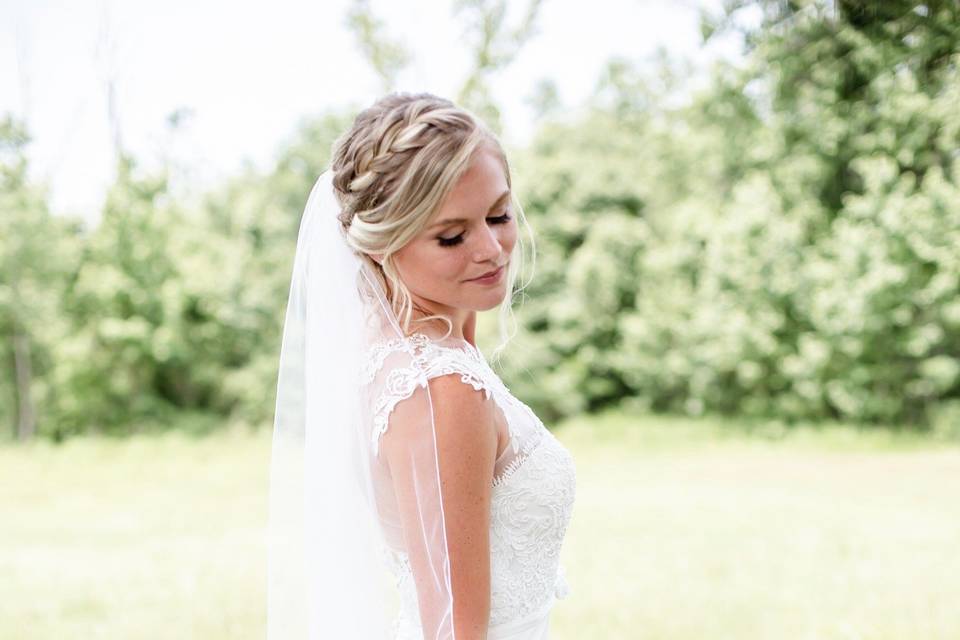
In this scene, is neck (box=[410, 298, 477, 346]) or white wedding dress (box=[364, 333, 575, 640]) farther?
neck (box=[410, 298, 477, 346])

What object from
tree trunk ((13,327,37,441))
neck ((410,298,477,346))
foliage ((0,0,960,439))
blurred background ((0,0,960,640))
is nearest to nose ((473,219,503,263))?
neck ((410,298,477,346))

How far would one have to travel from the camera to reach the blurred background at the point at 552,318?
22.1 feet

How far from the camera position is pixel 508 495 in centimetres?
150

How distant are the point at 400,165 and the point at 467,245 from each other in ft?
0.57

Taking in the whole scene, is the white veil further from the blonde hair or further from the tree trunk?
the tree trunk

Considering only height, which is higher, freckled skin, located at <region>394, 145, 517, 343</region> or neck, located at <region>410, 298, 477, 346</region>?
freckled skin, located at <region>394, 145, 517, 343</region>

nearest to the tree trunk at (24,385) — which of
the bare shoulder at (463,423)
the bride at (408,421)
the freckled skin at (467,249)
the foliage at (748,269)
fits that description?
the foliage at (748,269)

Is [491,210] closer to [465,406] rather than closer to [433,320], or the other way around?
[433,320]

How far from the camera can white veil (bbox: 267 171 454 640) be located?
1559 mm

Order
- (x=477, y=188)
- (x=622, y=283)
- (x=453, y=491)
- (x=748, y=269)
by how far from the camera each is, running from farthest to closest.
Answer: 1. (x=622, y=283)
2. (x=748, y=269)
3. (x=477, y=188)
4. (x=453, y=491)

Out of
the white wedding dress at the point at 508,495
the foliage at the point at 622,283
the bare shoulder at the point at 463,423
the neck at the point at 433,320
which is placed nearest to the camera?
the bare shoulder at the point at 463,423

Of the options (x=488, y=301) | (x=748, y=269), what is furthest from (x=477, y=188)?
(x=748, y=269)

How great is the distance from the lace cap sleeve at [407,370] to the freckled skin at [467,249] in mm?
89

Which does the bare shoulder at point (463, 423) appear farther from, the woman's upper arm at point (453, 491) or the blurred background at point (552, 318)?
the blurred background at point (552, 318)
